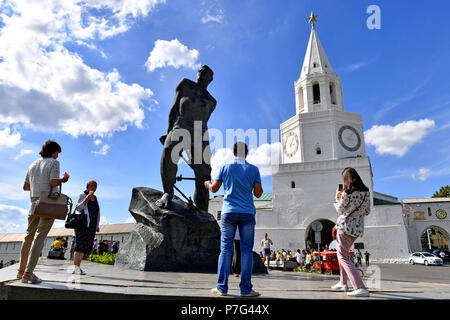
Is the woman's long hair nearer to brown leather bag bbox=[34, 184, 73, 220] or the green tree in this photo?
brown leather bag bbox=[34, 184, 73, 220]

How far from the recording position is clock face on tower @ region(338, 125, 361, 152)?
34369mm

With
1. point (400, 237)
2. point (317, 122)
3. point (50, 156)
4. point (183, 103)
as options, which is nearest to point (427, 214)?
point (400, 237)

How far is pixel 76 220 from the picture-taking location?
4617mm

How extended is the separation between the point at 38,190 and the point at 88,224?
1297mm

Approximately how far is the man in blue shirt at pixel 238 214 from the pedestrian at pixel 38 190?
1951mm

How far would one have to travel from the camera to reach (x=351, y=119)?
35.4 m

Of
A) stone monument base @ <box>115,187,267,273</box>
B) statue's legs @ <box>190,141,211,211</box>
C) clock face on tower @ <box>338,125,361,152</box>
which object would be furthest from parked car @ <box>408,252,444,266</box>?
statue's legs @ <box>190,141,211,211</box>

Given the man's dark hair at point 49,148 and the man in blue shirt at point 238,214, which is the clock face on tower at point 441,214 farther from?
the man's dark hair at point 49,148

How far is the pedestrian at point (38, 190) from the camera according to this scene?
3.53m

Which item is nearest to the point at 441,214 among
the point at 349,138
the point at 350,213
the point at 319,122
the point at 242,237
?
the point at 349,138

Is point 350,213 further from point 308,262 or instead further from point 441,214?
point 441,214

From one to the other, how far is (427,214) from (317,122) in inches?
787
